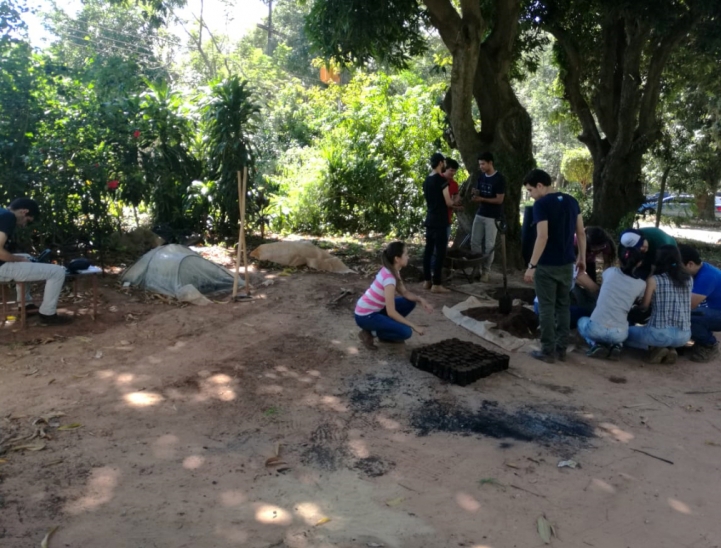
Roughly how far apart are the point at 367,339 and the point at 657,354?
2.74 meters

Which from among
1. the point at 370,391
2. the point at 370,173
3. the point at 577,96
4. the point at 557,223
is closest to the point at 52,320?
the point at 370,391

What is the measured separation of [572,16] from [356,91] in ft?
19.7

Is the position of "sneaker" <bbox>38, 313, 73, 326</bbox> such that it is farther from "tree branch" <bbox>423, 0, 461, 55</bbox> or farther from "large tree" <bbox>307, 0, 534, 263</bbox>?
"tree branch" <bbox>423, 0, 461, 55</bbox>

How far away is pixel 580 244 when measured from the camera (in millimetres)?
6129

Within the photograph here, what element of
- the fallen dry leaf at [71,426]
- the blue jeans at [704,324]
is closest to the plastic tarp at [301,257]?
the blue jeans at [704,324]

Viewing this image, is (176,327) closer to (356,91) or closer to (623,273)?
(623,273)

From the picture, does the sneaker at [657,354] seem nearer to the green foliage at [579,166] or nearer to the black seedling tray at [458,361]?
the black seedling tray at [458,361]

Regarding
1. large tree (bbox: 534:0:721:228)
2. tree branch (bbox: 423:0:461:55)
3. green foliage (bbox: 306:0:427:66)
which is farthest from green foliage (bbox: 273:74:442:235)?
tree branch (bbox: 423:0:461:55)

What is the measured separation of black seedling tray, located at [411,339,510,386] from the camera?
5.21 metres

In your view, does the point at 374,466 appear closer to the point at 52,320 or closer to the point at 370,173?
the point at 52,320

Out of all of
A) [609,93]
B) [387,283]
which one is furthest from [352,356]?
[609,93]

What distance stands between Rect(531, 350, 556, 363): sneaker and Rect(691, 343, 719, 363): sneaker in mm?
1411

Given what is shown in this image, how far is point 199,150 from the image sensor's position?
11555 millimetres

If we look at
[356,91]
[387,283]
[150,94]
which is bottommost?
[387,283]
